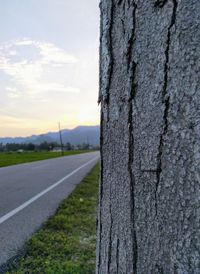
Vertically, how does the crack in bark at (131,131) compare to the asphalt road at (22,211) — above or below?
above

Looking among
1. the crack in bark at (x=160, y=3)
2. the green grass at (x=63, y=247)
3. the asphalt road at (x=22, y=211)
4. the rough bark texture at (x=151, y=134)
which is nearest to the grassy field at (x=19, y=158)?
the asphalt road at (x=22, y=211)

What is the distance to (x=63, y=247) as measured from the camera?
14.3 ft

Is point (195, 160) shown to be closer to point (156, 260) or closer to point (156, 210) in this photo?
point (156, 210)

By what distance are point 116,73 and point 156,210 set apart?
38 cm

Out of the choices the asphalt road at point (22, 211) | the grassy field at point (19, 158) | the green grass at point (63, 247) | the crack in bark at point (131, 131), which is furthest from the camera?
the grassy field at point (19, 158)

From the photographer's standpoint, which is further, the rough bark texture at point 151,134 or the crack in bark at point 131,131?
the crack in bark at point 131,131

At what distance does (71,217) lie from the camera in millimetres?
6180

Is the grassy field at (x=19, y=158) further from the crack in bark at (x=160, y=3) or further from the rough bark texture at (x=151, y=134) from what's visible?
the crack in bark at (x=160, y=3)

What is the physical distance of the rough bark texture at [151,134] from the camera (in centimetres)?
81

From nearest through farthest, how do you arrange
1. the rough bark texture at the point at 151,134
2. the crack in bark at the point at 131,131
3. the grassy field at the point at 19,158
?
the rough bark texture at the point at 151,134
the crack in bark at the point at 131,131
the grassy field at the point at 19,158

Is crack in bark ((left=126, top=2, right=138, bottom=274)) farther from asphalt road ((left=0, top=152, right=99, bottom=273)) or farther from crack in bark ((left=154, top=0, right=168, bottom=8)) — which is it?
asphalt road ((left=0, top=152, right=99, bottom=273))

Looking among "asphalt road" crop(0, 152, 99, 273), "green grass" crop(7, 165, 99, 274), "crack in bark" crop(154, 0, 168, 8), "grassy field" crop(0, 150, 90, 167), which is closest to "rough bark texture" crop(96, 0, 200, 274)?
"crack in bark" crop(154, 0, 168, 8)

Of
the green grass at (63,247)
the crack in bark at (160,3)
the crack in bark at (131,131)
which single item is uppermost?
the crack in bark at (160,3)

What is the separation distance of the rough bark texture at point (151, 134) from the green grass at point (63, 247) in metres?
2.74
